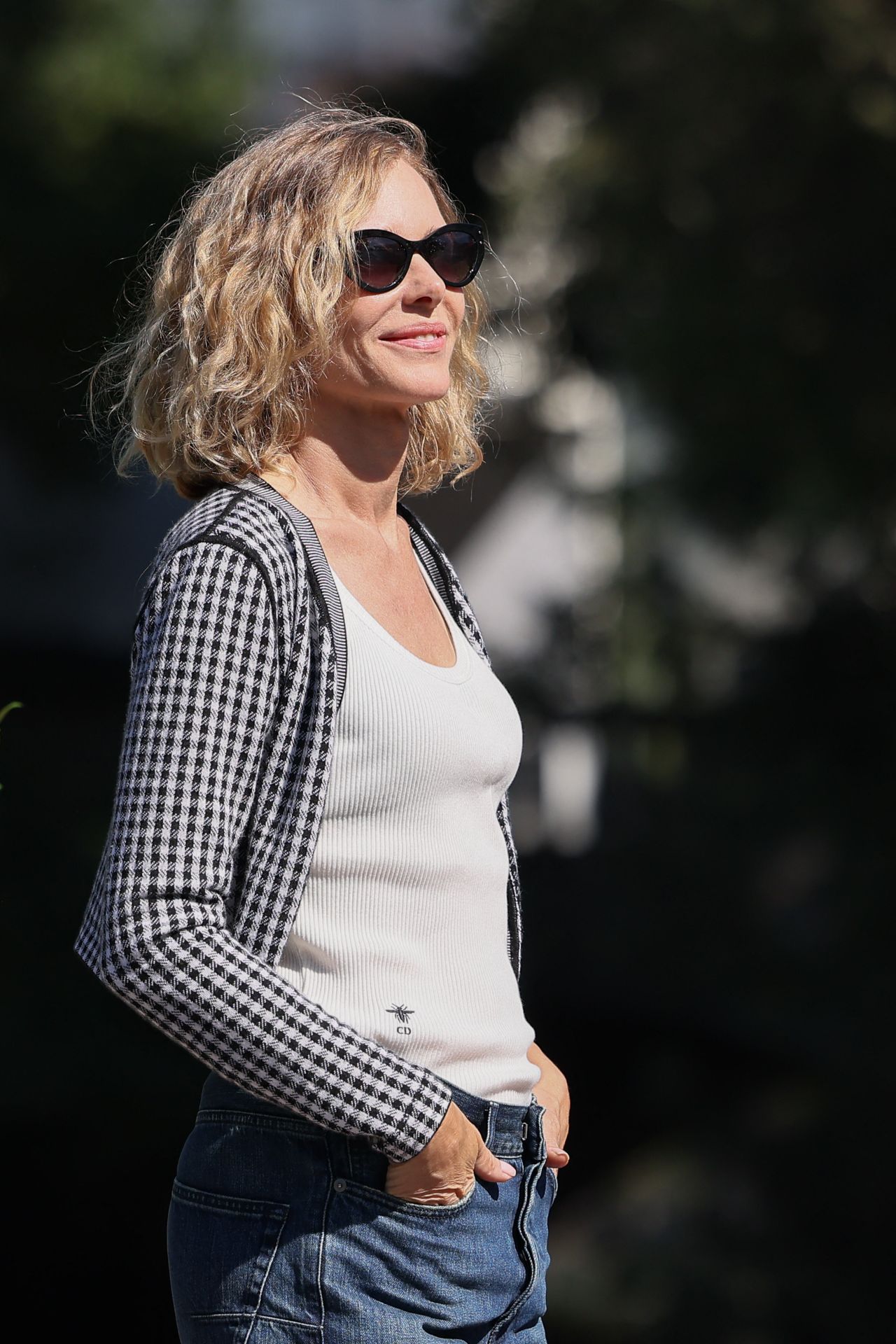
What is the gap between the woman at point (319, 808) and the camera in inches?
37.1

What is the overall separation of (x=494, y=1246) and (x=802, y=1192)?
3.18 meters

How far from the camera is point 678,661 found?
400 cm

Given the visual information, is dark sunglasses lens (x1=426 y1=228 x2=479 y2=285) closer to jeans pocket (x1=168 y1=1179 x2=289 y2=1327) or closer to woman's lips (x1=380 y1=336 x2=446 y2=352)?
woman's lips (x1=380 y1=336 x2=446 y2=352)

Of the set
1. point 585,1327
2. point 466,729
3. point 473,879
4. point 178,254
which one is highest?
point 178,254

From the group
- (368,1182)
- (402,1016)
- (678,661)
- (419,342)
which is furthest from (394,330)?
(678,661)

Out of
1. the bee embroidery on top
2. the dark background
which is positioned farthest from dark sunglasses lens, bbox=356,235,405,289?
the dark background

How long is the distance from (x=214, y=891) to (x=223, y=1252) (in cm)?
25

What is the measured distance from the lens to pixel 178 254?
1170 mm

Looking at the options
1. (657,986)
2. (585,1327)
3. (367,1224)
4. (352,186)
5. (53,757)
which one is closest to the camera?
(367,1224)

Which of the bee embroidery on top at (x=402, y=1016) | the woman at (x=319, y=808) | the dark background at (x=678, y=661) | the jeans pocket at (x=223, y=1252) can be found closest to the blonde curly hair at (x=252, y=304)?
the woman at (x=319, y=808)

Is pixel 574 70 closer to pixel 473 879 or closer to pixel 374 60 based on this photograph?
pixel 374 60

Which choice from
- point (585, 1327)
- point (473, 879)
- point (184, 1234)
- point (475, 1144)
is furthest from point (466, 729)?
point (585, 1327)

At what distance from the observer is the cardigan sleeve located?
93 cm

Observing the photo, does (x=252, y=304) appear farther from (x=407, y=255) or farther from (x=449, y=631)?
(x=449, y=631)
